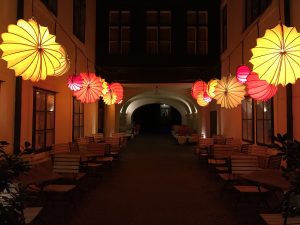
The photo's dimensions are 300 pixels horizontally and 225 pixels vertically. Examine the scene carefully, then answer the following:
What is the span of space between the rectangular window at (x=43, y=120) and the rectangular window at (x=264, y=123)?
6.00 meters

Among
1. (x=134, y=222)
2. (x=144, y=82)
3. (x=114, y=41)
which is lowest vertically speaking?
(x=134, y=222)

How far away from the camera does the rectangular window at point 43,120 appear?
758 cm

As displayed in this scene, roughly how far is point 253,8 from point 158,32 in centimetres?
626

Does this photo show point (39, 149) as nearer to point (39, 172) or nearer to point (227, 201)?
point (39, 172)

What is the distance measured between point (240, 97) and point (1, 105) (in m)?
4.99

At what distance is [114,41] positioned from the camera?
49.6 ft

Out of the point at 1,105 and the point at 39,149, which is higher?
the point at 1,105

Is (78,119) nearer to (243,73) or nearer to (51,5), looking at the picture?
(51,5)

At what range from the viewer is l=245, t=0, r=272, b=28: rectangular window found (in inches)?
335

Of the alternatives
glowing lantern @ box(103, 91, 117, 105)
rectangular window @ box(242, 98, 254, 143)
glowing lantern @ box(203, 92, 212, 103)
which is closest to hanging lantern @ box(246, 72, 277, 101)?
glowing lantern @ box(203, 92, 212, 103)

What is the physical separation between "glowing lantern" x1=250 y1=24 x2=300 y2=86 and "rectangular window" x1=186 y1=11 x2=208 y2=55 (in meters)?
11.5

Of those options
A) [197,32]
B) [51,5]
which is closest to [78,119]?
[51,5]

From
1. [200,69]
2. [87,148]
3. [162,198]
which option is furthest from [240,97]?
[200,69]

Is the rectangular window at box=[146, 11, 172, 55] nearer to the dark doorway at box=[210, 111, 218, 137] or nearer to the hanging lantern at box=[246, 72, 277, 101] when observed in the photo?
the dark doorway at box=[210, 111, 218, 137]
